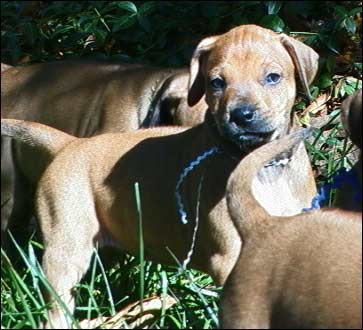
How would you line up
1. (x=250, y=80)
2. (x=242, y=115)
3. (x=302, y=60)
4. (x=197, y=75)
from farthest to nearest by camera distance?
(x=197, y=75) → (x=302, y=60) → (x=250, y=80) → (x=242, y=115)

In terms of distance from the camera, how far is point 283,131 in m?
5.33

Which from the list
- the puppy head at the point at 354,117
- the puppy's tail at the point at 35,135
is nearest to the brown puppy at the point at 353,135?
the puppy head at the point at 354,117

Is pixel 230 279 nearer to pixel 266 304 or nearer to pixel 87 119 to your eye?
pixel 266 304

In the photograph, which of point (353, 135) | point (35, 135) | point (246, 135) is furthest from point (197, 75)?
point (353, 135)

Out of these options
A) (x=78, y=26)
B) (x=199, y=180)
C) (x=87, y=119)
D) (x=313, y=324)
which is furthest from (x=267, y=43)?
(x=78, y=26)

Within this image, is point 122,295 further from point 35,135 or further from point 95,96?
point 95,96

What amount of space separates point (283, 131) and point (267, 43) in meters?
0.44

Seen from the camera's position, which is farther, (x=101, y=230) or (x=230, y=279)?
(x=101, y=230)

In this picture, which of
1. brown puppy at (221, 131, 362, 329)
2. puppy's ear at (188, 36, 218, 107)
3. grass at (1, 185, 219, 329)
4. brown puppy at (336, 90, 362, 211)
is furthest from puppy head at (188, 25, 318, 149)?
brown puppy at (221, 131, 362, 329)

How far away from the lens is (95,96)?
7.01 meters

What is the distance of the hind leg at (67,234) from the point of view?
16.7 feet

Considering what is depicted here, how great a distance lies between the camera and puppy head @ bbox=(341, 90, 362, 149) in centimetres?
397

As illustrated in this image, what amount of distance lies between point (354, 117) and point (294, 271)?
685 millimetres

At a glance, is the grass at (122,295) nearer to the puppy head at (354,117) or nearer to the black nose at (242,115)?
the black nose at (242,115)
